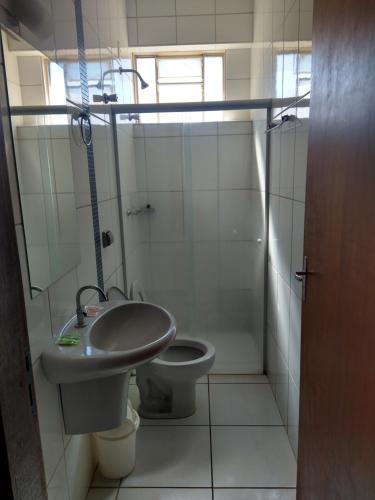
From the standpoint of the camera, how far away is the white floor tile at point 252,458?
171 cm

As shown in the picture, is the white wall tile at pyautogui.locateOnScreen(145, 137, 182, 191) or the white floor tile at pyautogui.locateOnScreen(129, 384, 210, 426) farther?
the white wall tile at pyautogui.locateOnScreen(145, 137, 182, 191)

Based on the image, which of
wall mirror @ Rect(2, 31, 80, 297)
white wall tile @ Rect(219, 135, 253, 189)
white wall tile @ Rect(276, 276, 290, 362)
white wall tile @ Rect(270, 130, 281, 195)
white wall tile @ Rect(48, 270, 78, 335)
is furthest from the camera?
white wall tile @ Rect(219, 135, 253, 189)

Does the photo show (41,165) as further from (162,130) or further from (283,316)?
(162,130)

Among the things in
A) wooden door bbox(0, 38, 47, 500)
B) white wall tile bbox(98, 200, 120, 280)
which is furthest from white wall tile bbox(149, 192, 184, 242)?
wooden door bbox(0, 38, 47, 500)

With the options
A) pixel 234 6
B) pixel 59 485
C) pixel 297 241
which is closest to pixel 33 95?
pixel 297 241

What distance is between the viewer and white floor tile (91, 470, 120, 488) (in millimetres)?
1708

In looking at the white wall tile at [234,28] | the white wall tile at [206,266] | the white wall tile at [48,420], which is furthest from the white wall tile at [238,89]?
the white wall tile at [48,420]

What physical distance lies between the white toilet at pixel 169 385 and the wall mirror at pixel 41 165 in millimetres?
907

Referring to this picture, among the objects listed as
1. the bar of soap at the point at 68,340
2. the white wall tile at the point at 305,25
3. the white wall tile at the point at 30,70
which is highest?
the white wall tile at the point at 305,25

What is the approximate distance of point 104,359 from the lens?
1.22 m

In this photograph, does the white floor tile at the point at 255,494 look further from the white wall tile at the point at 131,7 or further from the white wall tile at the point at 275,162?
the white wall tile at the point at 131,7

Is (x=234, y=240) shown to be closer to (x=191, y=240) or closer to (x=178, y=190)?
(x=191, y=240)

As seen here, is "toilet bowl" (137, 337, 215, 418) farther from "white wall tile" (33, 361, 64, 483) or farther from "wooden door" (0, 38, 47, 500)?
"wooden door" (0, 38, 47, 500)

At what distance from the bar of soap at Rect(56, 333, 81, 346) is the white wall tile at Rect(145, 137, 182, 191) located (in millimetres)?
1756
